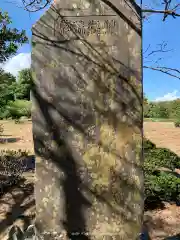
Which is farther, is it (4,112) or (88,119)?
(4,112)

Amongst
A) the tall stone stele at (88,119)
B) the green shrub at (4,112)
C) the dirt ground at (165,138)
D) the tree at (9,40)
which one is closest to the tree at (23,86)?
the green shrub at (4,112)

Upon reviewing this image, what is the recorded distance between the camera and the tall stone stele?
2734 millimetres

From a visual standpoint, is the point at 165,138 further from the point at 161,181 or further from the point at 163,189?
the point at 163,189

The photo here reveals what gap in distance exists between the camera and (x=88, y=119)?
9.10 ft

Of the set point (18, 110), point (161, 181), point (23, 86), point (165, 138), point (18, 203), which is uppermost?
point (23, 86)

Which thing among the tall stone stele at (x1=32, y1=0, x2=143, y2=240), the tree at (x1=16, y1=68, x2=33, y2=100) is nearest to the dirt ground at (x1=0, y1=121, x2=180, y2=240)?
the tall stone stele at (x1=32, y1=0, x2=143, y2=240)

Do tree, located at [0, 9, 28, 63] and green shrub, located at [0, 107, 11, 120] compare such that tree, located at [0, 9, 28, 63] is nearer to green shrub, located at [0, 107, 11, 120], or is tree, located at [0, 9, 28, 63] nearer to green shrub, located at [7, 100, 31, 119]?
green shrub, located at [0, 107, 11, 120]

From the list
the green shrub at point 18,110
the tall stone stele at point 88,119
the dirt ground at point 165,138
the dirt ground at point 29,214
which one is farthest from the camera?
the green shrub at point 18,110

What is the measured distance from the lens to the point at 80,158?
110 inches

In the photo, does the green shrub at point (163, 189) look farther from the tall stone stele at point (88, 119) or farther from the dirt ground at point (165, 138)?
the dirt ground at point (165, 138)

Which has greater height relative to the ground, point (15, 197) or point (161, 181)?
point (161, 181)

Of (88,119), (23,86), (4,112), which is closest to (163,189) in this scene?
(88,119)

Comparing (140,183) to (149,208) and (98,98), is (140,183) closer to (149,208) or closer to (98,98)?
(98,98)

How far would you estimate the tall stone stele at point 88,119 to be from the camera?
8.97ft
